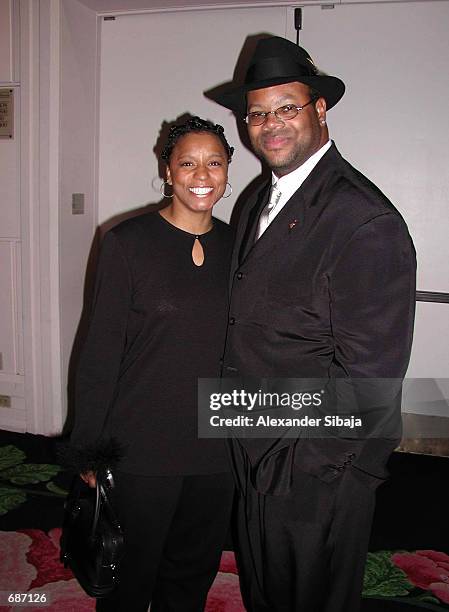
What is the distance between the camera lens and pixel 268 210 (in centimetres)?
139

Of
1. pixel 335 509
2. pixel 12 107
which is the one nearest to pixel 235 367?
pixel 335 509

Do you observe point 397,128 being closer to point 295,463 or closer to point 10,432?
point 295,463

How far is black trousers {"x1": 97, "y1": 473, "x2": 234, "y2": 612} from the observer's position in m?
1.35

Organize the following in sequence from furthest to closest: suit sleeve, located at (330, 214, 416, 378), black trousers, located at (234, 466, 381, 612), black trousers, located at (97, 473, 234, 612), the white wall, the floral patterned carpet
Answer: the white wall
the floral patterned carpet
black trousers, located at (97, 473, 234, 612)
black trousers, located at (234, 466, 381, 612)
suit sleeve, located at (330, 214, 416, 378)

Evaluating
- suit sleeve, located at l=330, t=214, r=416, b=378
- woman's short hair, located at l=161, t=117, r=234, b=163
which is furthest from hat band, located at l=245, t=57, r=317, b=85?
suit sleeve, located at l=330, t=214, r=416, b=378

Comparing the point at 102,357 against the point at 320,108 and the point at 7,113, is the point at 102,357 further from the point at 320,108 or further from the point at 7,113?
the point at 7,113

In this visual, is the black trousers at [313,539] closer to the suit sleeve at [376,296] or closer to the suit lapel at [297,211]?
the suit sleeve at [376,296]

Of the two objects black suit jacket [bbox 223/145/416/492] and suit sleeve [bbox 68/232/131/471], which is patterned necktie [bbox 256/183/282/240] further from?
suit sleeve [bbox 68/232/131/471]

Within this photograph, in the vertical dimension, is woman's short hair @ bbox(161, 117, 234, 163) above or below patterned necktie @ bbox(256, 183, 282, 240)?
above

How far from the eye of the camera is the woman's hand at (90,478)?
1339 mm

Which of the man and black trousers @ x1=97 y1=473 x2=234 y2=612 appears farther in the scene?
black trousers @ x1=97 y1=473 x2=234 y2=612

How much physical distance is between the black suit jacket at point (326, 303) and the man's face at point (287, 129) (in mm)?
57

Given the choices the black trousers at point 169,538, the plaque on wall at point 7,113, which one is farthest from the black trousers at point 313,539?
the plaque on wall at point 7,113

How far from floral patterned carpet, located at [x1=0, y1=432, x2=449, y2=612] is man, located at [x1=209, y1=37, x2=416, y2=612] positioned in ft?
1.92
